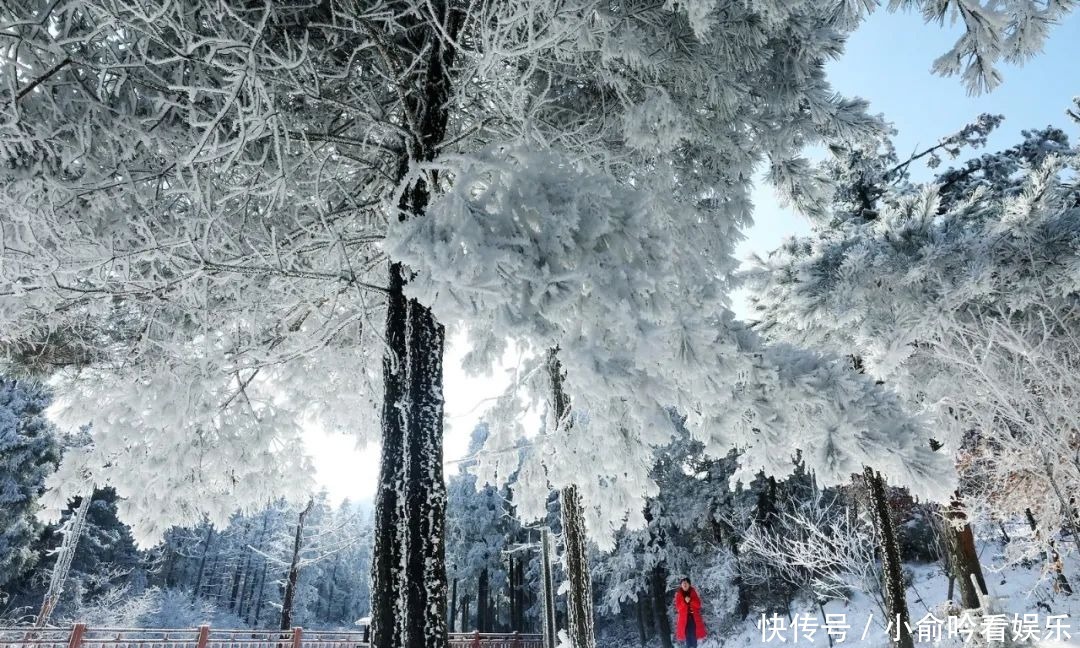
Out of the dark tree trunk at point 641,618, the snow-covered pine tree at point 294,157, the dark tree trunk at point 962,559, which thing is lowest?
the dark tree trunk at point 641,618

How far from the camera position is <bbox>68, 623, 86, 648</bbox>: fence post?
344 inches

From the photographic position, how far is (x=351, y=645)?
12.2 m

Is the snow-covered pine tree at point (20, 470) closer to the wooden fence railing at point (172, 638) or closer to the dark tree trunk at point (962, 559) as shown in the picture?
the wooden fence railing at point (172, 638)

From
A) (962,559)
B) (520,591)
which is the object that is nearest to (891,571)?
(962,559)

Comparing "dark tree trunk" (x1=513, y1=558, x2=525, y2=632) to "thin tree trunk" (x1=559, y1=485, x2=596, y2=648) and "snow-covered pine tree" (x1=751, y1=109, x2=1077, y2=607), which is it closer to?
"thin tree trunk" (x1=559, y1=485, x2=596, y2=648)

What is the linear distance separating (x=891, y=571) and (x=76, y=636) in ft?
42.1

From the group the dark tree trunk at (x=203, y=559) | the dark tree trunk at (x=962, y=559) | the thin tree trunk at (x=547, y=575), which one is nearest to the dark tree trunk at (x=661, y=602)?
the thin tree trunk at (x=547, y=575)

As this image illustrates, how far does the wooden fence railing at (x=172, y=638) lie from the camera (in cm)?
885

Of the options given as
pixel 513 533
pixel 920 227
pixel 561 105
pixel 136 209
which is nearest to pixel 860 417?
pixel 561 105

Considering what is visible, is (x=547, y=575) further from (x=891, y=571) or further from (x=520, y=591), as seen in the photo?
(x=520, y=591)

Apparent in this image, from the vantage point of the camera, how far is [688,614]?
8453 millimetres

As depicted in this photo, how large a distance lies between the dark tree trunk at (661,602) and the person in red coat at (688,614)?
1540cm

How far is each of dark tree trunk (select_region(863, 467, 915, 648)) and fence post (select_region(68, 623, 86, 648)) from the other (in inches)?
485

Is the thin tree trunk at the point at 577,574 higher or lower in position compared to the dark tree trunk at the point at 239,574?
lower
